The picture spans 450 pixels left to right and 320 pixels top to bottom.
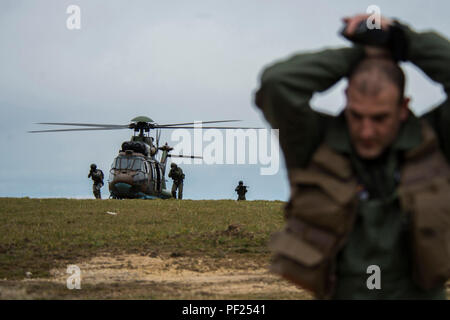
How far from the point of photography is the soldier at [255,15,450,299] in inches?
139

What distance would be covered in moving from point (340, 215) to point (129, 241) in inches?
418

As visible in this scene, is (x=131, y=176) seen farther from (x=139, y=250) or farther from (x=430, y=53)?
(x=430, y=53)

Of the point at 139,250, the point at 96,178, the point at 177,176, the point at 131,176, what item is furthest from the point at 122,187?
the point at 139,250

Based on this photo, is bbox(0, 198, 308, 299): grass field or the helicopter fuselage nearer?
bbox(0, 198, 308, 299): grass field

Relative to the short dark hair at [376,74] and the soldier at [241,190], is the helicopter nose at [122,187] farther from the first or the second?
the short dark hair at [376,74]

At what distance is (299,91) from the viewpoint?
3.57 metres

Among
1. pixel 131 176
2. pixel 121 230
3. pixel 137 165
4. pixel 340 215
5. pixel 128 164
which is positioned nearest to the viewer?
pixel 340 215

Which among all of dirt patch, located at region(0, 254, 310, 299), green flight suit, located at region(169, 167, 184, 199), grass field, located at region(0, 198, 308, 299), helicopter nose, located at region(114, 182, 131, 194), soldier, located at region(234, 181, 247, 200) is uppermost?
green flight suit, located at region(169, 167, 184, 199)

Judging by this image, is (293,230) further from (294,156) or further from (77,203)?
(77,203)

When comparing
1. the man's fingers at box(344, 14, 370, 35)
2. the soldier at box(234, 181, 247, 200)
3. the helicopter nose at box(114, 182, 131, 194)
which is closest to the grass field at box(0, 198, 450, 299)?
the man's fingers at box(344, 14, 370, 35)

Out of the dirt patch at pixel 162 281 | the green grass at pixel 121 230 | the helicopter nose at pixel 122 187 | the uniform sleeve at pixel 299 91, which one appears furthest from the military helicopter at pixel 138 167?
the uniform sleeve at pixel 299 91

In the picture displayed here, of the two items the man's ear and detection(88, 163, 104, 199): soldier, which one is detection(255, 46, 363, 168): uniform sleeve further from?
detection(88, 163, 104, 199): soldier

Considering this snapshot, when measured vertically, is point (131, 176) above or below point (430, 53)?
above

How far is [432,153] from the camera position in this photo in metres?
3.62
